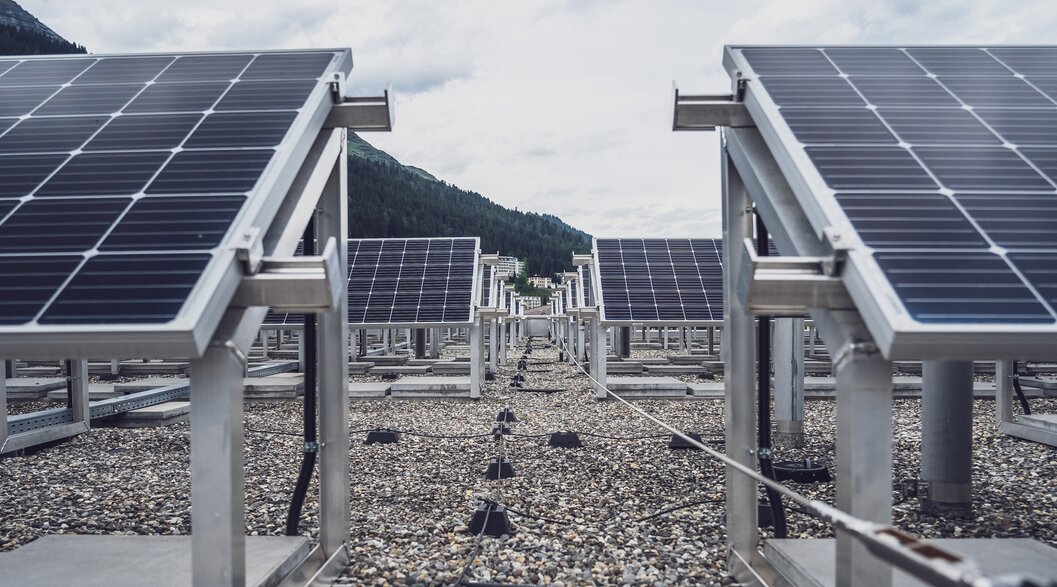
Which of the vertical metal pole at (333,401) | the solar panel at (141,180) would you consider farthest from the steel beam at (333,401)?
the solar panel at (141,180)

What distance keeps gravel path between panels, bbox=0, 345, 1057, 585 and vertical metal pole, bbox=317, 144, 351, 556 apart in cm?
56

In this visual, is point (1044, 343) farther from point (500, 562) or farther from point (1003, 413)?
point (1003, 413)

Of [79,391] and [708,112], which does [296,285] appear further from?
[79,391]

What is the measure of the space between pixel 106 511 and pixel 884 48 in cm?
956

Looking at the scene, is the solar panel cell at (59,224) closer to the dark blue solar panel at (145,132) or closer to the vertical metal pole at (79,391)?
the dark blue solar panel at (145,132)

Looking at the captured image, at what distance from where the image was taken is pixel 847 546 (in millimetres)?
3357

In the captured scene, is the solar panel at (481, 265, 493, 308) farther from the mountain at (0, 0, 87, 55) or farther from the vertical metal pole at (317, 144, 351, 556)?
the mountain at (0, 0, 87, 55)

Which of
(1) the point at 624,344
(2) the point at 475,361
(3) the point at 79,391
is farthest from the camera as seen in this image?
(1) the point at 624,344

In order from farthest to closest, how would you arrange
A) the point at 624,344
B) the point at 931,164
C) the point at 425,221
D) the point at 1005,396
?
the point at 425,221 → the point at 624,344 → the point at 1005,396 → the point at 931,164

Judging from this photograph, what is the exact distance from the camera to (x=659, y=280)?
21.1 m

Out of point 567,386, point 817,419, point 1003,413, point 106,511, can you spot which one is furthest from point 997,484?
point 567,386

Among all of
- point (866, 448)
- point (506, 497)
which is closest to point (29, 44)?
point (506, 497)

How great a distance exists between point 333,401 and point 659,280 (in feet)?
53.8

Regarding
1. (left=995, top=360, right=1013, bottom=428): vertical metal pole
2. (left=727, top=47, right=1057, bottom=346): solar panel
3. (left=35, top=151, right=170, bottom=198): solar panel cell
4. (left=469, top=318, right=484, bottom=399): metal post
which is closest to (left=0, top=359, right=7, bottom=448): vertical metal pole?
(left=35, top=151, right=170, bottom=198): solar panel cell
